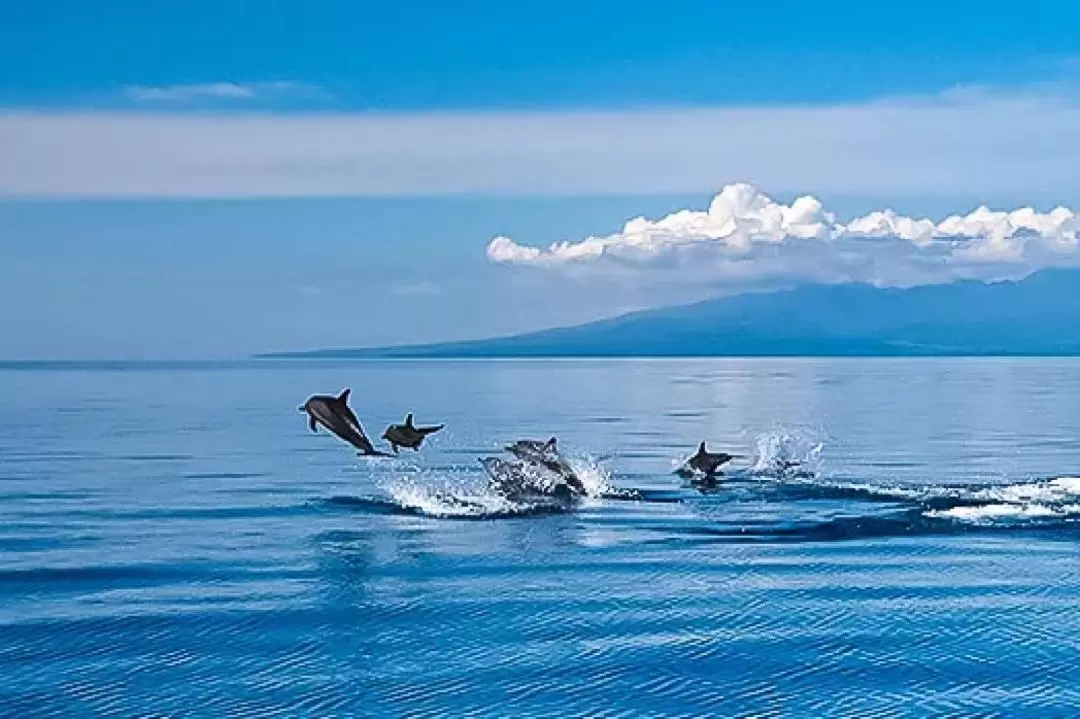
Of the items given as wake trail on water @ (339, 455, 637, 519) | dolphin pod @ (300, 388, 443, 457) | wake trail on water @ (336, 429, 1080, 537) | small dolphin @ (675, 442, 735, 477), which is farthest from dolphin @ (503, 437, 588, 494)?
dolphin pod @ (300, 388, 443, 457)

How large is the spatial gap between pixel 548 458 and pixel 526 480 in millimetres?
1002

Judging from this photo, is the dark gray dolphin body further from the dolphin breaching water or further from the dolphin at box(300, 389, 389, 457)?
the dolphin at box(300, 389, 389, 457)

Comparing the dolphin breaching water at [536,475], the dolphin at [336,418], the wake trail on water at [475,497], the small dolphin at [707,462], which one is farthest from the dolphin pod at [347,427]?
the small dolphin at [707,462]

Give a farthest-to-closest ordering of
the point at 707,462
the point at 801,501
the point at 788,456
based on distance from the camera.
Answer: the point at 788,456 < the point at 707,462 < the point at 801,501

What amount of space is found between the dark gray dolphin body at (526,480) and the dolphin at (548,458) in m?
0.19

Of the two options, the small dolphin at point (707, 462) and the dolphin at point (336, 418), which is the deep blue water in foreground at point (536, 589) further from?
the dolphin at point (336, 418)

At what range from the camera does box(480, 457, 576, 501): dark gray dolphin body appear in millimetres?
44562

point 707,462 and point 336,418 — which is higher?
point 336,418

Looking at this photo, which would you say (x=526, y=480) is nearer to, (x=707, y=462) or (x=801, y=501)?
(x=707, y=462)

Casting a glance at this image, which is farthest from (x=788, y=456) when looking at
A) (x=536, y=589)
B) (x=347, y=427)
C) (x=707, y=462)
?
(x=536, y=589)

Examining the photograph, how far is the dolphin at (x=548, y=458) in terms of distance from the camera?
1732 inches

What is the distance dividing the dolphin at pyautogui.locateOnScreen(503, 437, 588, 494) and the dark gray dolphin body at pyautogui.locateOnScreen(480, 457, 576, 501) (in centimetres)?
19

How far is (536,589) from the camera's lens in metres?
29.5

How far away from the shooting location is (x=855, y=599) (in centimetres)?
2844
